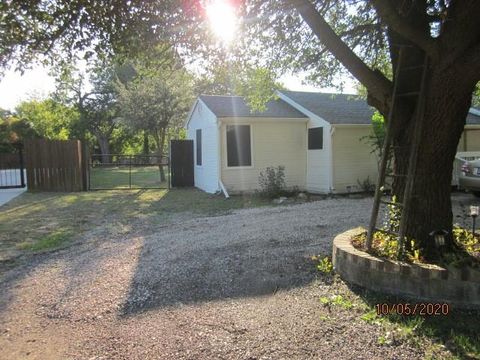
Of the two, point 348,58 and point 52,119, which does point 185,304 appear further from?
point 52,119

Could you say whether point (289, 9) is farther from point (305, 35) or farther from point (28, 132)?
point (28, 132)

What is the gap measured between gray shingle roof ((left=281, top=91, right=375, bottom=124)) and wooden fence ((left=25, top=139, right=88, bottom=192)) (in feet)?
26.3

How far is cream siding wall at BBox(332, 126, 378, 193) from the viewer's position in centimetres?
1286

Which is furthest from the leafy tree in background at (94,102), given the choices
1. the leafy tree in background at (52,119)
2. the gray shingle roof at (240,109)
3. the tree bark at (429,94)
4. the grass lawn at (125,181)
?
the tree bark at (429,94)

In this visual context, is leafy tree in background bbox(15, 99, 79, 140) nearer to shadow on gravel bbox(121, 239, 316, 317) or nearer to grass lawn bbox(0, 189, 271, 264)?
grass lawn bbox(0, 189, 271, 264)

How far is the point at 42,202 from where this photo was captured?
1208 cm

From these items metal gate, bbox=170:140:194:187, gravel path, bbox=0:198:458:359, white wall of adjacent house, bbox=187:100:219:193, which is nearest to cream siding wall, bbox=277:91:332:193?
white wall of adjacent house, bbox=187:100:219:193

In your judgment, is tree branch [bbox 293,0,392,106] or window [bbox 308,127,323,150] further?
window [bbox 308,127,323,150]

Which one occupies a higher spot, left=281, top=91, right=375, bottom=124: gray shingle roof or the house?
left=281, top=91, right=375, bottom=124: gray shingle roof

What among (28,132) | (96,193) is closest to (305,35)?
(96,193)

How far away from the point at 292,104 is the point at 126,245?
32.2ft

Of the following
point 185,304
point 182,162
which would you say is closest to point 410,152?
point 185,304

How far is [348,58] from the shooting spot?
4.72 metres

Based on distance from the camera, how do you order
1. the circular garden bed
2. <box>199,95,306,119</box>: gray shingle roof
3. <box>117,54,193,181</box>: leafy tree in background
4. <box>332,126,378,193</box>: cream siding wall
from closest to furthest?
the circular garden bed → <box>332,126,378,193</box>: cream siding wall → <box>199,95,306,119</box>: gray shingle roof → <box>117,54,193,181</box>: leafy tree in background
